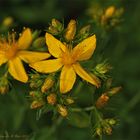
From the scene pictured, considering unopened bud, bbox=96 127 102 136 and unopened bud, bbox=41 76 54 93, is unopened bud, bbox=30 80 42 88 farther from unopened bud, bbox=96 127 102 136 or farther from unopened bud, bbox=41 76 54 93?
unopened bud, bbox=96 127 102 136

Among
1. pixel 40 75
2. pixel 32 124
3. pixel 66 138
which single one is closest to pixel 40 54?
pixel 40 75

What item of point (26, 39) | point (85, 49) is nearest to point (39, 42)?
point (26, 39)

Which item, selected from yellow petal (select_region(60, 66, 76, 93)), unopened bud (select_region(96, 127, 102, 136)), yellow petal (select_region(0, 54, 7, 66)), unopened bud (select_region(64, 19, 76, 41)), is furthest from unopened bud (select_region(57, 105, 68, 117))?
yellow petal (select_region(0, 54, 7, 66))

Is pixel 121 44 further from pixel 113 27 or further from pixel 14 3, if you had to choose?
pixel 14 3

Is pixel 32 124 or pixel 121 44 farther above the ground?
pixel 121 44

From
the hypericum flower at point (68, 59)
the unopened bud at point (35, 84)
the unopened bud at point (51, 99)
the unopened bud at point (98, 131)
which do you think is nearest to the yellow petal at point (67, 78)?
the hypericum flower at point (68, 59)

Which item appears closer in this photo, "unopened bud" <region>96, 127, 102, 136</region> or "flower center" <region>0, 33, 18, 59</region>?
"unopened bud" <region>96, 127, 102, 136</region>

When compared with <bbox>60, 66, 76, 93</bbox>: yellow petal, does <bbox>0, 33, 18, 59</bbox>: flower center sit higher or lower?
higher
